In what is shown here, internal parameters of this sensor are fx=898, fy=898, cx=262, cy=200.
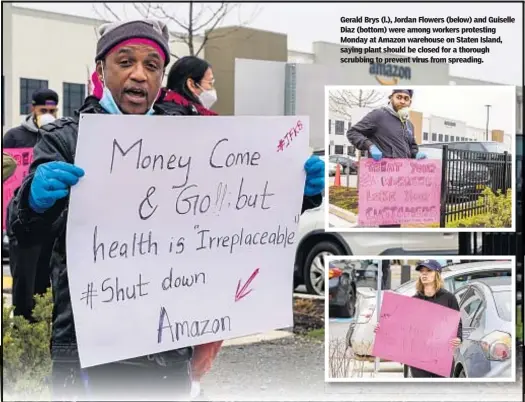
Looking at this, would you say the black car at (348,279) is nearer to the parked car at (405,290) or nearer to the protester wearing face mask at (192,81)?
the parked car at (405,290)

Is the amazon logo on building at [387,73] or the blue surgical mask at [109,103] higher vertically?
the amazon logo on building at [387,73]

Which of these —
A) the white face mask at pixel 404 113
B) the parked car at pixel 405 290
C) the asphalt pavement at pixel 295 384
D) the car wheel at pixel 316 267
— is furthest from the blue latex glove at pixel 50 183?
the car wheel at pixel 316 267

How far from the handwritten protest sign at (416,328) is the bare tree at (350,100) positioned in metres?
1.03

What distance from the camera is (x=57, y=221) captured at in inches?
104

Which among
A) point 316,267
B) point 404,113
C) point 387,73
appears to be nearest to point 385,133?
point 404,113

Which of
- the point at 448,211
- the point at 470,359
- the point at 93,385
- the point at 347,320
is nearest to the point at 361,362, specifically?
the point at 347,320

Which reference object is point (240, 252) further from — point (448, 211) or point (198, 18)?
point (198, 18)

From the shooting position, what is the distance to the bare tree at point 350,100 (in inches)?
185

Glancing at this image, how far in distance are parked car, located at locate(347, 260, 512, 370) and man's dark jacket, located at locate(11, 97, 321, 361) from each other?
2483 millimetres

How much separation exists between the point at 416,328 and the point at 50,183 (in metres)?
2.94

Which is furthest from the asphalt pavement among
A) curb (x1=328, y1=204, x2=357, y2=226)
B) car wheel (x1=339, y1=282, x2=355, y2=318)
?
curb (x1=328, y1=204, x2=357, y2=226)

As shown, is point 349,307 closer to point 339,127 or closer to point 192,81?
point 339,127

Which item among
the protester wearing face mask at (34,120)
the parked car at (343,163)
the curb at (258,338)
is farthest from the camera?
the curb at (258,338)

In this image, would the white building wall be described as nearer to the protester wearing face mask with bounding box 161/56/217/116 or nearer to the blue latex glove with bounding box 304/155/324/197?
the protester wearing face mask with bounding box 161/56/217/116
